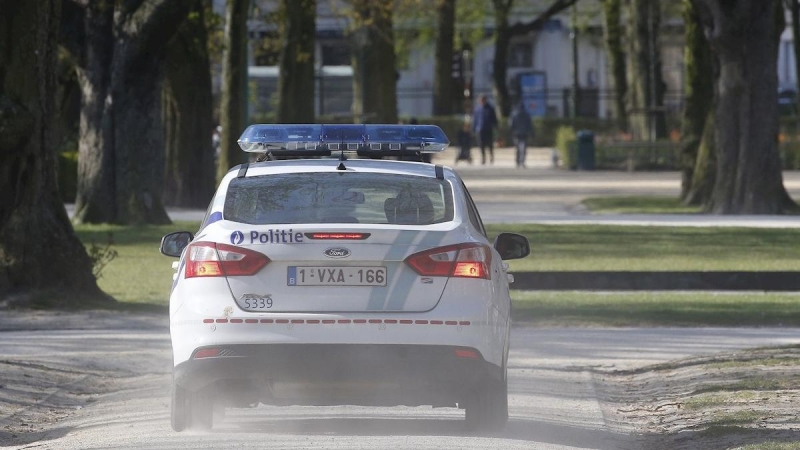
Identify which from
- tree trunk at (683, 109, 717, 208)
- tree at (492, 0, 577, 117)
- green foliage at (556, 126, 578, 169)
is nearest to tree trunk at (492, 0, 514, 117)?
tree at (492, 0, 577, 117)

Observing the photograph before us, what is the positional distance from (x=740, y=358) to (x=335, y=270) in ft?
15.2

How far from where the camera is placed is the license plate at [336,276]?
8.09 m

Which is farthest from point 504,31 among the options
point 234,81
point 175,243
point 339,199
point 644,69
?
point 339,199

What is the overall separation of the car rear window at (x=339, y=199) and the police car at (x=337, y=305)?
0.01 metres

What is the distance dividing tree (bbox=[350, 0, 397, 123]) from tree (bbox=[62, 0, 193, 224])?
13.3 metres

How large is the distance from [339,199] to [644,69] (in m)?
43.8

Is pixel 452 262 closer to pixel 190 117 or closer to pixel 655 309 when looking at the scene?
pixel 655 309

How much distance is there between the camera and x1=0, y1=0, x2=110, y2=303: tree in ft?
49.5

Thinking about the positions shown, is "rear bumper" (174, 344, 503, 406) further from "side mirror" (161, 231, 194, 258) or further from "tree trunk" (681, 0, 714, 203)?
"tree trunk" (681, 0, 714, 203)

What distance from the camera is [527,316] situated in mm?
15844

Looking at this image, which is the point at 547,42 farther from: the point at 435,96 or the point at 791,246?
the point at 791,246

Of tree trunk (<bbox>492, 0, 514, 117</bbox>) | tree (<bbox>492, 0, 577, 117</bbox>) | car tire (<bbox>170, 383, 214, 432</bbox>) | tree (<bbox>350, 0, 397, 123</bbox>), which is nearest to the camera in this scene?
car tire (<bbox>170, 383, 214, 432</bbox>)

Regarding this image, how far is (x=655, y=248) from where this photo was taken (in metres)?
22.5

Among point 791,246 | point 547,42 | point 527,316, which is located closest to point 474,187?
point 791,246
